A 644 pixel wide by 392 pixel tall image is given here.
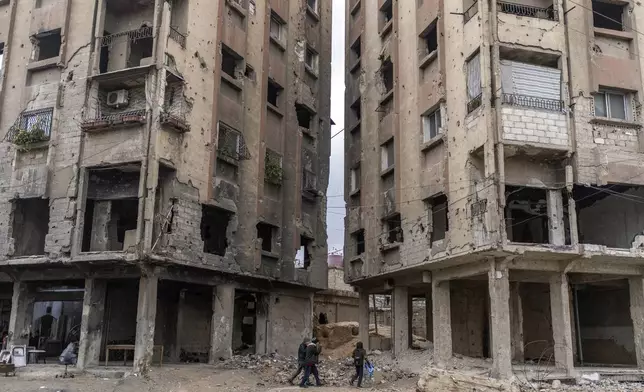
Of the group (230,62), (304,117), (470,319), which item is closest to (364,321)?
(470,319)

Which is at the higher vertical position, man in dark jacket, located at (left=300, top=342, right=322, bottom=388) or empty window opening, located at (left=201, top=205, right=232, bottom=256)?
empty window opening, located at (left=201, top=205, right=232, bottom=256)

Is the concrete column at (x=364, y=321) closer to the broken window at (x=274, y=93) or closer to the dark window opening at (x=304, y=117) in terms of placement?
the dark window opening at (x=304, y=117)

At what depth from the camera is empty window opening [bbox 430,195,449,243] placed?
2212cm

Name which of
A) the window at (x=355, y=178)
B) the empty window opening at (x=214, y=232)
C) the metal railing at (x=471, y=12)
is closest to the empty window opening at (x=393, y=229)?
the window at (x=355, y=178)

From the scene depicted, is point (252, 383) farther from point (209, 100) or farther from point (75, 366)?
point (209, 100)

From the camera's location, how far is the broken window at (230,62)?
26594 mm

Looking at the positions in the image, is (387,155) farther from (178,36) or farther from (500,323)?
(500,323)

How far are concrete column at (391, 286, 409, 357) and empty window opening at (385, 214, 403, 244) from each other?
2.20 m

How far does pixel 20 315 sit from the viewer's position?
76.0ft

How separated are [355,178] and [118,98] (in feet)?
39.7

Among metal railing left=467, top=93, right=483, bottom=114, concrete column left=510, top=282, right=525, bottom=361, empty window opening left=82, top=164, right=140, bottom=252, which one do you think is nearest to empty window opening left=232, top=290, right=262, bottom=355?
empty window opening left=82, top=164, right=140, bottom=252

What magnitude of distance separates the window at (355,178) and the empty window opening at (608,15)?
12598mm

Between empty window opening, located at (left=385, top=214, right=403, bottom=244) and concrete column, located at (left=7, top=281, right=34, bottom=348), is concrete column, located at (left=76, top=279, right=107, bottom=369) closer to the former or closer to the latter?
concrete column, located at (left=7, top=281, right=34, bottom=348)

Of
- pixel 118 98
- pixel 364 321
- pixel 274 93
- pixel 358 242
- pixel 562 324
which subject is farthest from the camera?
pixel 274 93
